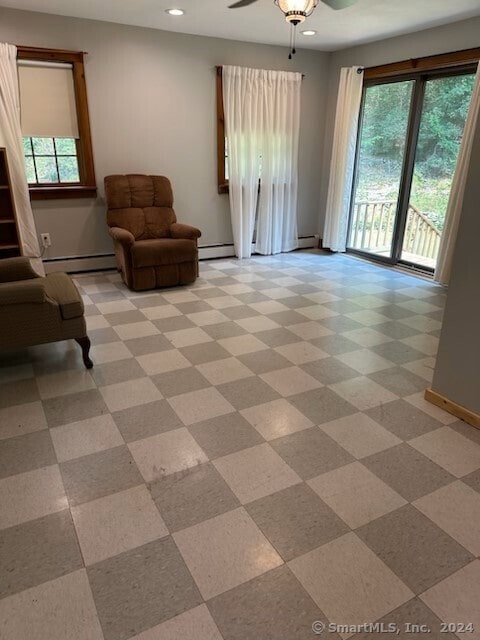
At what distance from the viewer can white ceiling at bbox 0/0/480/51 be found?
145 inches

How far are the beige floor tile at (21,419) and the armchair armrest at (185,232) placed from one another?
8.28 feet

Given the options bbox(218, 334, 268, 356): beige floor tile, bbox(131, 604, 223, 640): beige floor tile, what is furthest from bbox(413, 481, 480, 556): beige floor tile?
bbox(218, 334, 268, 356): beige floor tile

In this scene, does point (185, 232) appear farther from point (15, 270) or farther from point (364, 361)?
point (364, 361)

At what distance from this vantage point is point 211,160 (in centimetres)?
526

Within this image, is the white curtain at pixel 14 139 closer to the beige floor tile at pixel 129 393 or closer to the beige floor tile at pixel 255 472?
the beige floor tile at pixel 129 393

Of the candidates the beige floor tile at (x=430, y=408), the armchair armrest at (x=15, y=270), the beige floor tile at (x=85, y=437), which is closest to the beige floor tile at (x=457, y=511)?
the beige floor tile at (x=430, y=408)

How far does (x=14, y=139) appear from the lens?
411 centimetres

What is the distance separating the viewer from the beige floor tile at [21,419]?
219 cm

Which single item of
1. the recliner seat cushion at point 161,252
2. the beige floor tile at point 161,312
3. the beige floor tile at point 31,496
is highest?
the recliner seat cushion at point 161,252

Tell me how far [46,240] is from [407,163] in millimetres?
4050

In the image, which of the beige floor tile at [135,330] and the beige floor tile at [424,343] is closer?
the beige floor tile at [424,343]

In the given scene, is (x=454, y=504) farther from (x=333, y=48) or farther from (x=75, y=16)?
(x=333, y=48)

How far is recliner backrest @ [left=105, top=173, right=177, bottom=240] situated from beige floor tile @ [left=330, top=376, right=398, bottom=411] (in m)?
2.88

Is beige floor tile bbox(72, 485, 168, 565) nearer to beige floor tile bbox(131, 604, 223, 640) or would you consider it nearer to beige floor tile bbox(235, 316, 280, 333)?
beige floor tile bbox(131, 604, 223, 640)
